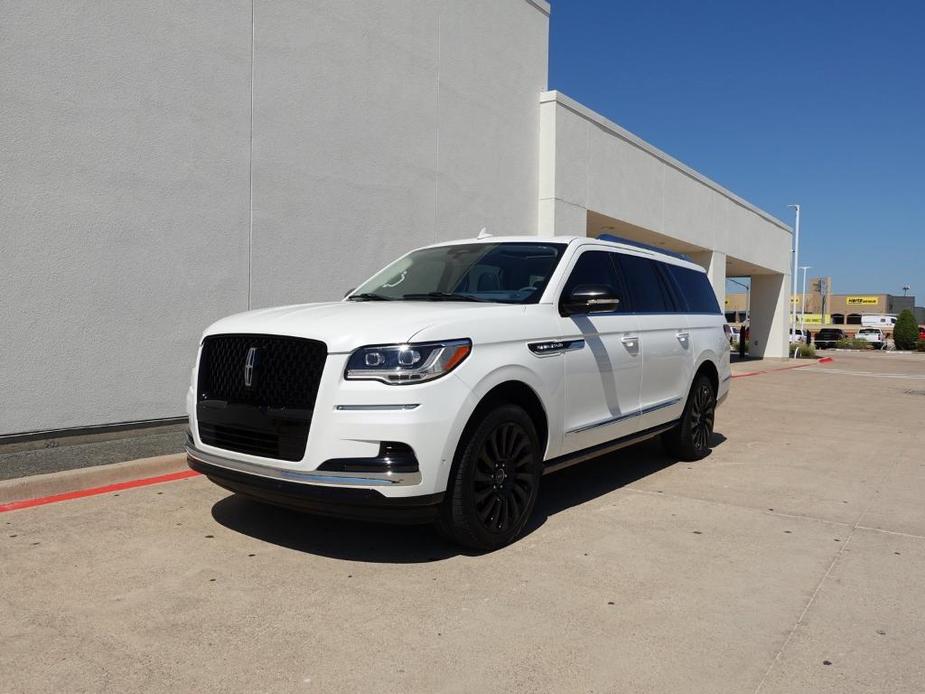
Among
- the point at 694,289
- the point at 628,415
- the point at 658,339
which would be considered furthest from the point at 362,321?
the point at 694,289

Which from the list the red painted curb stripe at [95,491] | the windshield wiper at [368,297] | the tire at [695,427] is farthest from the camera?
the tire at [695,427]

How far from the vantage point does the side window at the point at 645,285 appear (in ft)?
19.6

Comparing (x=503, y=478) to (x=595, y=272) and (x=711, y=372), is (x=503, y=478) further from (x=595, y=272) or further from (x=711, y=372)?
(x=711, y=372)

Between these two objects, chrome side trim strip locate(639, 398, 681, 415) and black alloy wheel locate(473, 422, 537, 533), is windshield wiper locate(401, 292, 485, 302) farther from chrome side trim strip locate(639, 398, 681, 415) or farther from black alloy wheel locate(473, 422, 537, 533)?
chrome side trim strip locate(639, 398, 681, 415)

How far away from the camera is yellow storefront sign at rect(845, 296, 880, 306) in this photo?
11912 cm

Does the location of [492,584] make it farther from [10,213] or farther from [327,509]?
[10,213]

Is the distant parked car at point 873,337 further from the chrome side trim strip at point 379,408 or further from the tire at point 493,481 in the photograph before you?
the chrome side trim strip at point 379,408

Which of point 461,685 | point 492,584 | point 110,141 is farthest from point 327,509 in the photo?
point 110,141

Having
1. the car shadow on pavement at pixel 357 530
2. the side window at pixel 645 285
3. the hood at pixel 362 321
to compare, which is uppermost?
the side window at pixel 645 285

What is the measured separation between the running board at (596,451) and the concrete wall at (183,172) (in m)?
4.49

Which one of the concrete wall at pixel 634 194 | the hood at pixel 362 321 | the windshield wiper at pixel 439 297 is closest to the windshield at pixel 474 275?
the windshield wiper at pixel 439 297

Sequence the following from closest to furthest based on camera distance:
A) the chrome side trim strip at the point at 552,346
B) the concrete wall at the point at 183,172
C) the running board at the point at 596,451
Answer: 1. the chrome side trim strip at the point at 552,346
2. the running board at the point at 596,451
3. the concrete wall at the point at 183,172

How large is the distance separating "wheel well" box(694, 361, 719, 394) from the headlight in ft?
13.0

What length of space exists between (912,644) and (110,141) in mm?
7189
